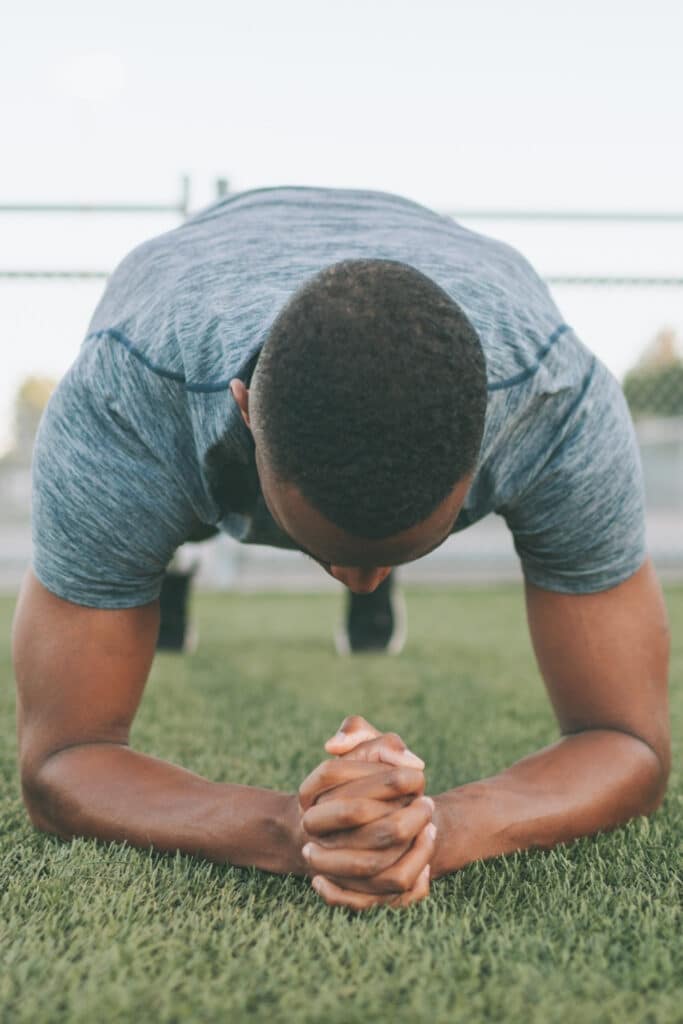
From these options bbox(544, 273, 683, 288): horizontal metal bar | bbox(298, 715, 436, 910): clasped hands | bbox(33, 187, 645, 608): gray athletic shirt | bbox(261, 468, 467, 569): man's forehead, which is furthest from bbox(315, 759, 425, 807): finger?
bbox(544, 273, 683, 288): horizontal metal bar

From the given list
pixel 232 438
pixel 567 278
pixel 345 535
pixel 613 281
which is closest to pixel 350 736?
pixel 345 535

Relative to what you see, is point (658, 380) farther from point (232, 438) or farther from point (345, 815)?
point (345, 815)

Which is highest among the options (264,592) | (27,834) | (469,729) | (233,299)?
(233,299)

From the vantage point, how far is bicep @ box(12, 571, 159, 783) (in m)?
1.39

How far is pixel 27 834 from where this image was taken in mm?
1422

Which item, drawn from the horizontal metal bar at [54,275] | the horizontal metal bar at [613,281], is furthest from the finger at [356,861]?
the horizontal metal bar at [613,281]

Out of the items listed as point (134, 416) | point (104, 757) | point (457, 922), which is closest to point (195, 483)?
point (134, 416)

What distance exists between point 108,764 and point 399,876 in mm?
472

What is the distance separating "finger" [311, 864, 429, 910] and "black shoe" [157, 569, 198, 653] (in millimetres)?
2253

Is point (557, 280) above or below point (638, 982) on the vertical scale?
below

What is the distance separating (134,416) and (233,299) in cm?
21

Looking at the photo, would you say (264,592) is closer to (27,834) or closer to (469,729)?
(469,729)

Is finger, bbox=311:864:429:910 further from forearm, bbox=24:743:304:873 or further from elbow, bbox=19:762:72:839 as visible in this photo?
elbow, bbox=19:762:72:839

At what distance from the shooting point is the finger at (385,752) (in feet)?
3.84
